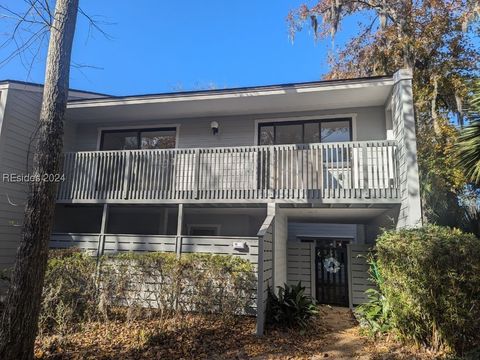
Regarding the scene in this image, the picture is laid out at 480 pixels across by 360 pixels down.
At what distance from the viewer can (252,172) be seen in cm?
882

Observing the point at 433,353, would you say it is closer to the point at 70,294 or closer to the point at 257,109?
the point at 70,294

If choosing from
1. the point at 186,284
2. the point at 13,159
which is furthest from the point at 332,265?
the point at 13,159

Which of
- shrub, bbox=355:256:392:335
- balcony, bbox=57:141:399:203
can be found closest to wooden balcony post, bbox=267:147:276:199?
balcony, bbox=57:141:399:203

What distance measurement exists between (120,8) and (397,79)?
21.0 feet

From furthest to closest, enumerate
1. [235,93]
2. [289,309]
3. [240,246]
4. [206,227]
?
[206,227], [235,93], [240,246], [289,309]

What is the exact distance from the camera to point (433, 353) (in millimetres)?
5141

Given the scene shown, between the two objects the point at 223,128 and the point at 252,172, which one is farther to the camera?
the point at 223,128

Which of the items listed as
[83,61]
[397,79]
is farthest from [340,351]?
[83,61]

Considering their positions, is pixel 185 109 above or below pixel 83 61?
above

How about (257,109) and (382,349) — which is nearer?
(382,349)

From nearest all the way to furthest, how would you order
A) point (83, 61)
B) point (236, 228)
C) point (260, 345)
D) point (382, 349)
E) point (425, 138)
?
1. point (382, 349)
2. point (260, 345)
3. point (83, 61)
4. point (236, 228)
5. point (425, 138)

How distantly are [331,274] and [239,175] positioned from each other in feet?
14.5

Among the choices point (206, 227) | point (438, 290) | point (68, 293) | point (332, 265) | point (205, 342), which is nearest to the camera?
point (438, 290)

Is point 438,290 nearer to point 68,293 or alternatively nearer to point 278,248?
point 278,248
